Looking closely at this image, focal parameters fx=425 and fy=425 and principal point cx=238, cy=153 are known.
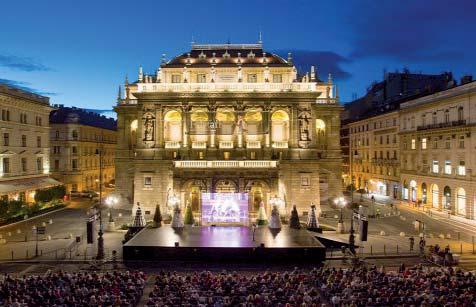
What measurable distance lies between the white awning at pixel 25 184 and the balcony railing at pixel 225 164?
21880 millimetres

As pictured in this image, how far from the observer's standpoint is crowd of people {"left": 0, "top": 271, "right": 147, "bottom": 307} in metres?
21.0

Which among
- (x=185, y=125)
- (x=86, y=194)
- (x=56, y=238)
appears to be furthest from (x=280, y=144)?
(x=86, y=194)

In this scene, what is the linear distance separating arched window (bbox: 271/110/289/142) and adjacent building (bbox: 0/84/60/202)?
36.0 m

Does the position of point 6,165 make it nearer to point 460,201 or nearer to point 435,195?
point 460,201

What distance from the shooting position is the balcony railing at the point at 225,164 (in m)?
55.6

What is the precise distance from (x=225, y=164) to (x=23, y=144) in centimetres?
3100

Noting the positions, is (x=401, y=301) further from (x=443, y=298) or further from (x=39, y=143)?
(x=39, y=143)

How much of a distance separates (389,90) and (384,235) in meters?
58.3

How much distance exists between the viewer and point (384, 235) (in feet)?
153

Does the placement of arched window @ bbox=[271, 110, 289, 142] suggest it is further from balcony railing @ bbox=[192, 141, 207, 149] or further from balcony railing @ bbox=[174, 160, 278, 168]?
balcony railing @ bbox=[192, 141, 207, 149]

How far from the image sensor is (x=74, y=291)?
22906 mm

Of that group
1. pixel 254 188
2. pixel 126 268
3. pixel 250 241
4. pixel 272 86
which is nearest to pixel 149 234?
pixel 126 268

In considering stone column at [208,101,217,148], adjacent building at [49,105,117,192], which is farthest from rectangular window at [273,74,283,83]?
adjacent building at [49,105,117,192]

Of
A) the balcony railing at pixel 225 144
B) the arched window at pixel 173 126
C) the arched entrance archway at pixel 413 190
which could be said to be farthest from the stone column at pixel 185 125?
the arched entrance archway at pixel 413 190
